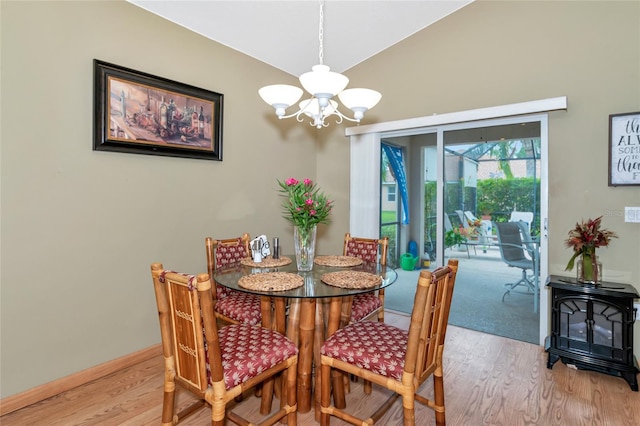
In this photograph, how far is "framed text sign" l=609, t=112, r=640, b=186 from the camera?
8.37 feet

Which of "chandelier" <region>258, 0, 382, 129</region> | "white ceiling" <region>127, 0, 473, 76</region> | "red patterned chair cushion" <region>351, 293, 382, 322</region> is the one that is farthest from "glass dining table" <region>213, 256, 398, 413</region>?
"white ceiling" <region>127, 0, 473, 76</region>

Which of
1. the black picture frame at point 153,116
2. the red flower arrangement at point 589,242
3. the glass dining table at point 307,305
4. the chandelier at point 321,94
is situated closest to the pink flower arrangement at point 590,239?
the red flower arrangement at point 589,242

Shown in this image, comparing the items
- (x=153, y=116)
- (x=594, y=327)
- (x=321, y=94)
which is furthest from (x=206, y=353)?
(x=594, y=327)

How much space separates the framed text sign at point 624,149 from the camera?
8.37ft

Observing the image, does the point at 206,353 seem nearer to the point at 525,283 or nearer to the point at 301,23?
the point at 301,23

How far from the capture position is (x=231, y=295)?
2.59 meters

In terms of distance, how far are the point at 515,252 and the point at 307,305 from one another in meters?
2.33

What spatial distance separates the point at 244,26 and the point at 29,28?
60.4 inches

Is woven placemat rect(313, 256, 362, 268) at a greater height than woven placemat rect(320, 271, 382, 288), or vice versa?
woven placemat rect(313, 256, 362, 268)

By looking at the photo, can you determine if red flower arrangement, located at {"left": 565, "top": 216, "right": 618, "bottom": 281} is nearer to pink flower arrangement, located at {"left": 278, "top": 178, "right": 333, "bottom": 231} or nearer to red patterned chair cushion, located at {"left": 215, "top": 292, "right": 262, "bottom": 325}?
pink flower arrangement, located at {"left": 278, "top": 178, "right": 333, "bottom": 231}

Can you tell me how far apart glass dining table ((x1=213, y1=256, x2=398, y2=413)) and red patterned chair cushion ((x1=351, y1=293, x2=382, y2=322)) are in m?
0.15

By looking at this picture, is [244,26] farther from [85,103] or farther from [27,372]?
[27,372]

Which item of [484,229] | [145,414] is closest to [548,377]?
[484,229]

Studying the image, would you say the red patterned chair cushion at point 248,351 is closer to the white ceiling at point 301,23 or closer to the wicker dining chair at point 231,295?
the wicker dining chair at point 231,295
